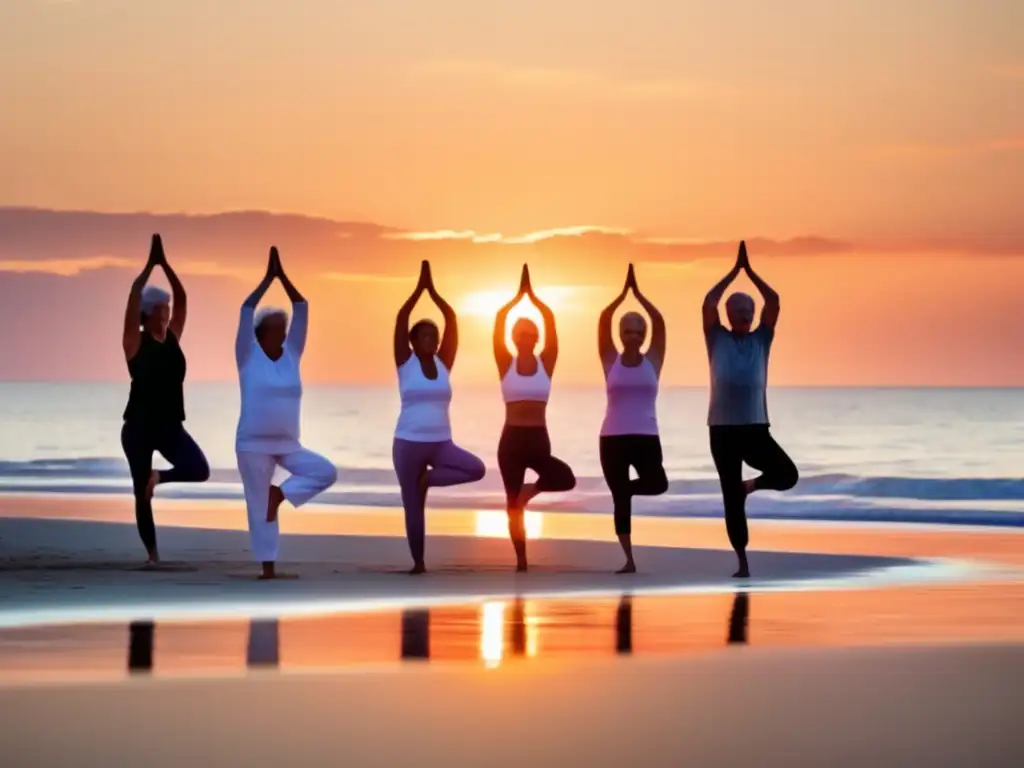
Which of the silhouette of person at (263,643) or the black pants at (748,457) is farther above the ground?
the black pants at (748,457)

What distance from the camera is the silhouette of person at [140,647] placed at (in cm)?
949

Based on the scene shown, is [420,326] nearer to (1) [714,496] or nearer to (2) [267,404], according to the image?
(2) [267,404]

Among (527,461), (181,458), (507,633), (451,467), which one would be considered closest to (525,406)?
(527,461)

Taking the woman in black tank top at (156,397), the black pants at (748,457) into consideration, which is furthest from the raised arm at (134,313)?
the black pants at (748,457)

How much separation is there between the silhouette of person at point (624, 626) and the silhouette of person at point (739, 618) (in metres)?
0.55

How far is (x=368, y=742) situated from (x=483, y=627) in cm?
351

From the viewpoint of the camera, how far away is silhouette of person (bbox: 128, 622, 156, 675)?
9.49m

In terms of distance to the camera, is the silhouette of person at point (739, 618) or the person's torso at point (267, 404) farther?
the person's torso at point (267, 404)

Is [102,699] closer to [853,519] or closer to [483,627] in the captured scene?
[483,627]

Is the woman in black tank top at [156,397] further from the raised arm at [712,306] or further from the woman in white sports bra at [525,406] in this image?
the raised arm at [712,306]

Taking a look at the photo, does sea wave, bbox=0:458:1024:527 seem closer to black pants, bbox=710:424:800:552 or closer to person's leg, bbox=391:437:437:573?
black pants, bbox=710:424:800:552

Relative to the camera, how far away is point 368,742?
7723mm

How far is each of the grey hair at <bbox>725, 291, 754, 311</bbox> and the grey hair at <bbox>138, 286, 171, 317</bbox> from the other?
4129 mm

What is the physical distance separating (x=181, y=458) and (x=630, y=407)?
11.1 feet
